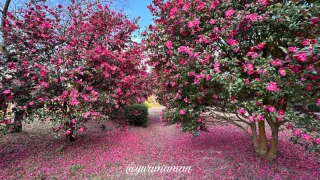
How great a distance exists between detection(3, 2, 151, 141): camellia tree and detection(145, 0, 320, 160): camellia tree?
1.07 m

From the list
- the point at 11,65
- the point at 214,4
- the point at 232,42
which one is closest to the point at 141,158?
the point at 232,42

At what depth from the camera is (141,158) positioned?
3.82m

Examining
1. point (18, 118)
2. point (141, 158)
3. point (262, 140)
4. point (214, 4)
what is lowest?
point (141, 158)

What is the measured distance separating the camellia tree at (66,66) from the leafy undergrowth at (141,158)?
80 centimetres

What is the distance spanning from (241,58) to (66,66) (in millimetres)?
3233

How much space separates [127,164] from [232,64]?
280 centimetres

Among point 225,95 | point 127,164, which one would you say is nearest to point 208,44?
point 225,95

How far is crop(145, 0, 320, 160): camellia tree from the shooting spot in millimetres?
1954

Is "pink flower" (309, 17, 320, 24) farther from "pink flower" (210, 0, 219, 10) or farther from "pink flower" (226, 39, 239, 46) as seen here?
"pink flower" (210, 0, 219, 10)

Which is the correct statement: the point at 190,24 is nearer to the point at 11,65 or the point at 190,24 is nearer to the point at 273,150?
the point at 273,150

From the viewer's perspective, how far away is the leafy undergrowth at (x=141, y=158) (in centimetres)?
306

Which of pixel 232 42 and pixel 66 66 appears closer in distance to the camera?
pixel 232 42

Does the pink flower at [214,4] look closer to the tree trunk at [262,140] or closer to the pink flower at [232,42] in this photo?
the pink flower at [232,42]

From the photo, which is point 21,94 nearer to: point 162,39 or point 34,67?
point 34,67
